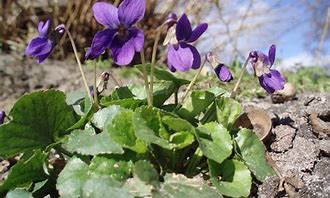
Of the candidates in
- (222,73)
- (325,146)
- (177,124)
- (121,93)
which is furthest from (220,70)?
(325,146)

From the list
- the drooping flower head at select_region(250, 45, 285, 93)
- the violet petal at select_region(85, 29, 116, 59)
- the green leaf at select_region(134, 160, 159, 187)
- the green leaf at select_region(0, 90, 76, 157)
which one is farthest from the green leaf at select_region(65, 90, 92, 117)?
the drooping flower head at select_region(250, 45, 285, 93)

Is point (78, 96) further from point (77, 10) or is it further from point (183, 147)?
point (77, 10)

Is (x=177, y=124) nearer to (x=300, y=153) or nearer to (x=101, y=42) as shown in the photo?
(x=101, y=42)

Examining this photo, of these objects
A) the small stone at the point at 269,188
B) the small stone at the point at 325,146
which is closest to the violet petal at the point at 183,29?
the small stone at the point at 269,188

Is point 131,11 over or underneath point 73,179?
over

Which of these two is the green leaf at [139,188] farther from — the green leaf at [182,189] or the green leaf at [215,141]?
the green leaf at [215,141]

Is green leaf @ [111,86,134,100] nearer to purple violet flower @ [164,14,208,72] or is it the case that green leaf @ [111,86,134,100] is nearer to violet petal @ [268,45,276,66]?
purple violet flower @ [164,14,208,72]
